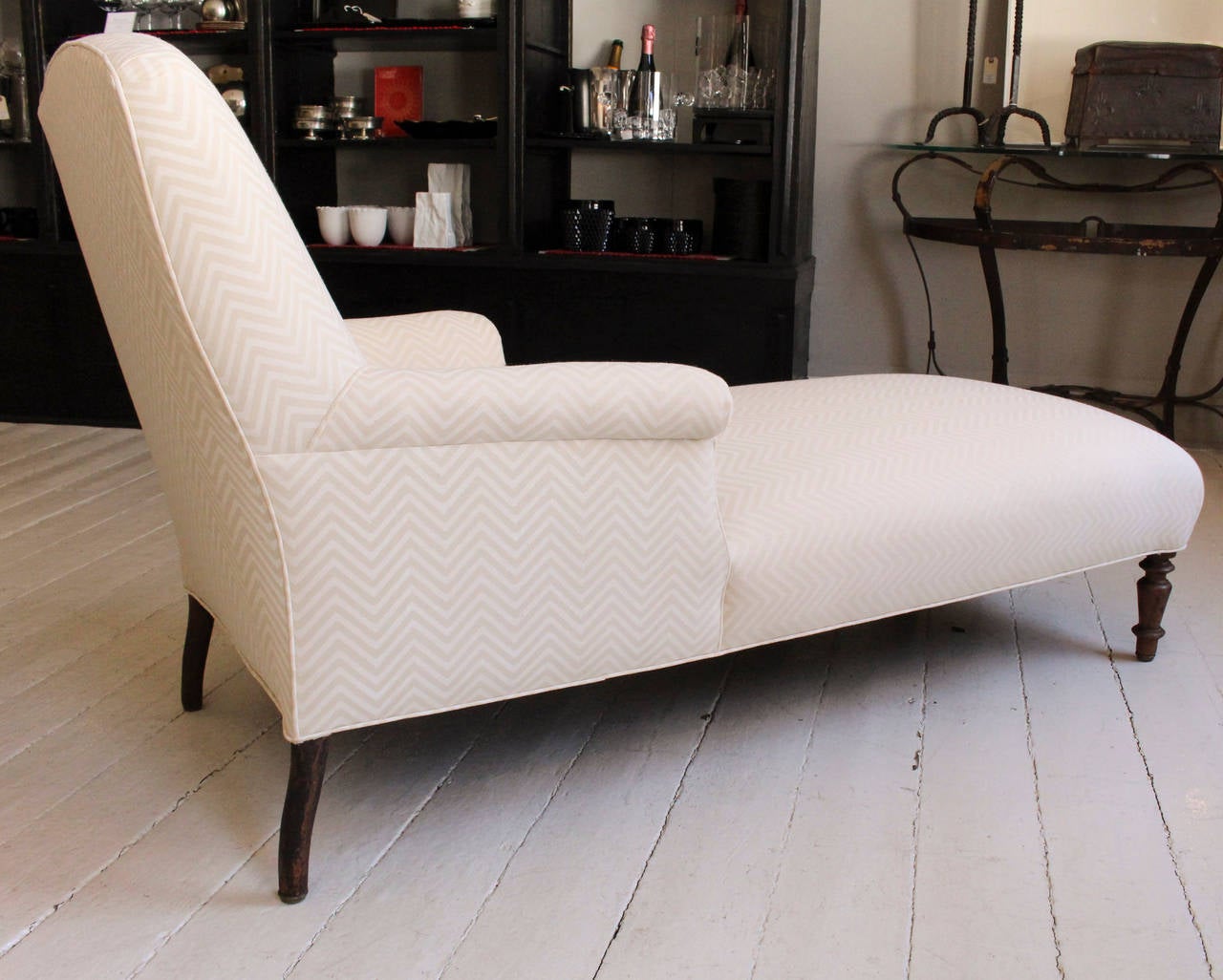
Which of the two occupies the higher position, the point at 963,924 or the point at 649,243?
the point at 649,243

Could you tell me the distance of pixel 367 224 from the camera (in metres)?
3.83

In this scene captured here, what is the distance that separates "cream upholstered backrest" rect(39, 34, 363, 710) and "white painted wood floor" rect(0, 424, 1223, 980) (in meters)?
0.29

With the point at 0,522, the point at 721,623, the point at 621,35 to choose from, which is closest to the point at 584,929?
the point at 721,623

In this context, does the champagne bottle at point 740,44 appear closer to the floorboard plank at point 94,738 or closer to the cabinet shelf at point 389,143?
the cabinet shelf at point 389,143

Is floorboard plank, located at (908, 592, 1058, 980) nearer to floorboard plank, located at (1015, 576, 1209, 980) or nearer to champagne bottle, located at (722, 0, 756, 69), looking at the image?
floorboard plank, located at (1015, 576, 1209, 980)

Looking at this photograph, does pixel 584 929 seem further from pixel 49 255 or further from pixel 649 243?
pixel 49 255

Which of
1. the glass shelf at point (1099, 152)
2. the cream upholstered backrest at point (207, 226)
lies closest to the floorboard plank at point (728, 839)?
the cream upholstered backrest at point (207, 226)

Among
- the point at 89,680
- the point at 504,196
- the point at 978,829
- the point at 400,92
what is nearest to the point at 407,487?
the point at 978,829

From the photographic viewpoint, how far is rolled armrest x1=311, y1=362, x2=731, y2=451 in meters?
1.43

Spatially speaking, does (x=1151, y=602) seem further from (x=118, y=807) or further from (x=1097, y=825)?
(x=118, y=807)

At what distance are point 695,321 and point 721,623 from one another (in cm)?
201

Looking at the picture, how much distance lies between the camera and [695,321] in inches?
143

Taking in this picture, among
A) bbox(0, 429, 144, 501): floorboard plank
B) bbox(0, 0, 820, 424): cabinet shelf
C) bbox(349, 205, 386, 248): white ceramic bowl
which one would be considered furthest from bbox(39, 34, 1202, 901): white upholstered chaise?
bbox(349, 205, 386, 248): white ceramic bowl

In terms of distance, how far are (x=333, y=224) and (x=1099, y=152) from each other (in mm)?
2097
